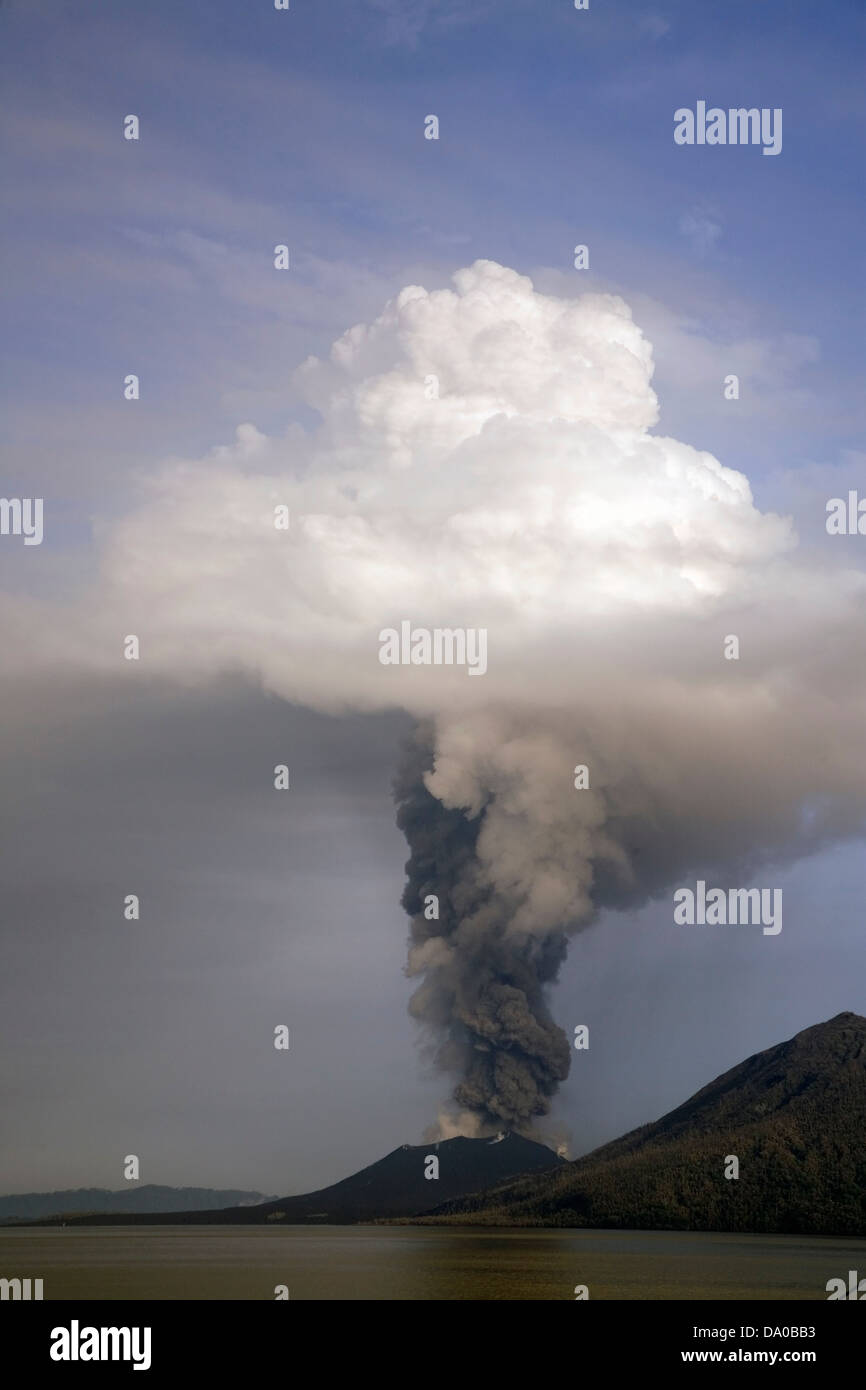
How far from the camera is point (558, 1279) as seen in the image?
134m
